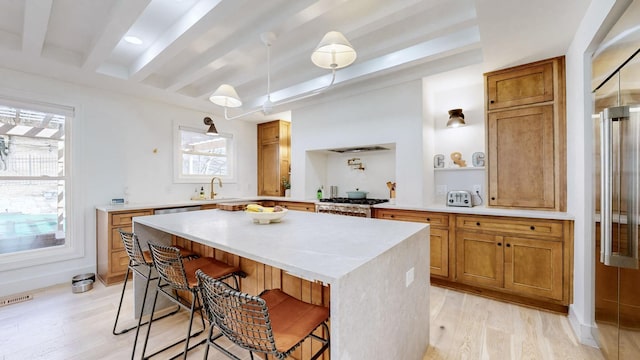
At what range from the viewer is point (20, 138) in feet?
10.3

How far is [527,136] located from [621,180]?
1.45 metres

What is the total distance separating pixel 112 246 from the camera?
3221mm

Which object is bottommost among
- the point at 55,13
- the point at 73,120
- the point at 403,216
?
the point at 403,216

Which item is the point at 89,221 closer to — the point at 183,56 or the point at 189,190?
the point at 189,190

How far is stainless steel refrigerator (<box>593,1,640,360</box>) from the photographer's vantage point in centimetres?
138

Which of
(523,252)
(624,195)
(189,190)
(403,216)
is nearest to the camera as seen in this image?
(624,195)

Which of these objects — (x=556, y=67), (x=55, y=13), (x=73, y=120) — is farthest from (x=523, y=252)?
(x=73, y=120)

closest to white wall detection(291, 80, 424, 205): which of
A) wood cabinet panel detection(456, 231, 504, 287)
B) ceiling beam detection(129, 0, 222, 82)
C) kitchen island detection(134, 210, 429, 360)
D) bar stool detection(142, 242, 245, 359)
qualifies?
wood cabinet panel detection(456, 231, 504, 287)

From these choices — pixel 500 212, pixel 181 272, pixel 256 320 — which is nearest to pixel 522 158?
pixel 500 212

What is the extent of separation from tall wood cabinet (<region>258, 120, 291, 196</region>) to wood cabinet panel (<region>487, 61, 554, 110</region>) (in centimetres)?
358

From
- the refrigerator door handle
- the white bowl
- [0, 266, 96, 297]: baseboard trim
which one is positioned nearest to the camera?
the refrigerator door handle

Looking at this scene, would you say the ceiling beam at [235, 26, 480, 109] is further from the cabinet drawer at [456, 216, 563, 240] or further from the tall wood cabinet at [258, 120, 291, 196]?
the cabinet drawer at [456, 216, 563, 240]

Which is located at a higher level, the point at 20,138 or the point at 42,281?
the point at 20,138

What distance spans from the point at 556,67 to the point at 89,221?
5.72 m
